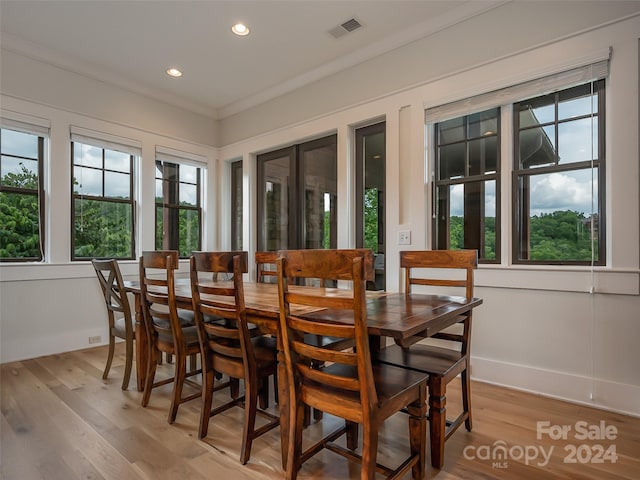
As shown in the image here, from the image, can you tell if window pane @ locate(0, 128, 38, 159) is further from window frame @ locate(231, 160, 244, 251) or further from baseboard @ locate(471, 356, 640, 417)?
baseboard @ locate(471, 356, 640, 417)

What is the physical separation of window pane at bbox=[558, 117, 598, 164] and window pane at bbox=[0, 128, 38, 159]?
4.78m

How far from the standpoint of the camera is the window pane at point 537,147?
2633mm

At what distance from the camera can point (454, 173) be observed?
310cm

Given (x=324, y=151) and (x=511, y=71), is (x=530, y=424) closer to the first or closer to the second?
(x=511, y=71)

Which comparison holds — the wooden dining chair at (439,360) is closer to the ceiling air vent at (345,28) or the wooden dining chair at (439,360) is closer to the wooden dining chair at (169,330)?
the wooden dining chair at (169,330)

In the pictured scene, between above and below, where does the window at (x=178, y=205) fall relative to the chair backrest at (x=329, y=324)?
above

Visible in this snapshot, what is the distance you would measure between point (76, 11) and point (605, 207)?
14.3 ft

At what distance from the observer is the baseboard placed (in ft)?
7.37

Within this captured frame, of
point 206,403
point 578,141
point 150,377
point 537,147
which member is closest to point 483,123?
point 537,147

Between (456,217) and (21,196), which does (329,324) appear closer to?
(456,217)

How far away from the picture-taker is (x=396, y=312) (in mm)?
1654

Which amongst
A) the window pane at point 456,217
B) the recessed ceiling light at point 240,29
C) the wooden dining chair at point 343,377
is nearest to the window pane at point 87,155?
the recessed ceiling light at point 240,29

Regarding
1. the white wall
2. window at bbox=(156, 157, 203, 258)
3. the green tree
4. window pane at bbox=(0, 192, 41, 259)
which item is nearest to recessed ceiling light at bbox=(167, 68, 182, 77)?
the white wall

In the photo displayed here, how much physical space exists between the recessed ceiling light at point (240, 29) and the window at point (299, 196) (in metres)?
1.33
